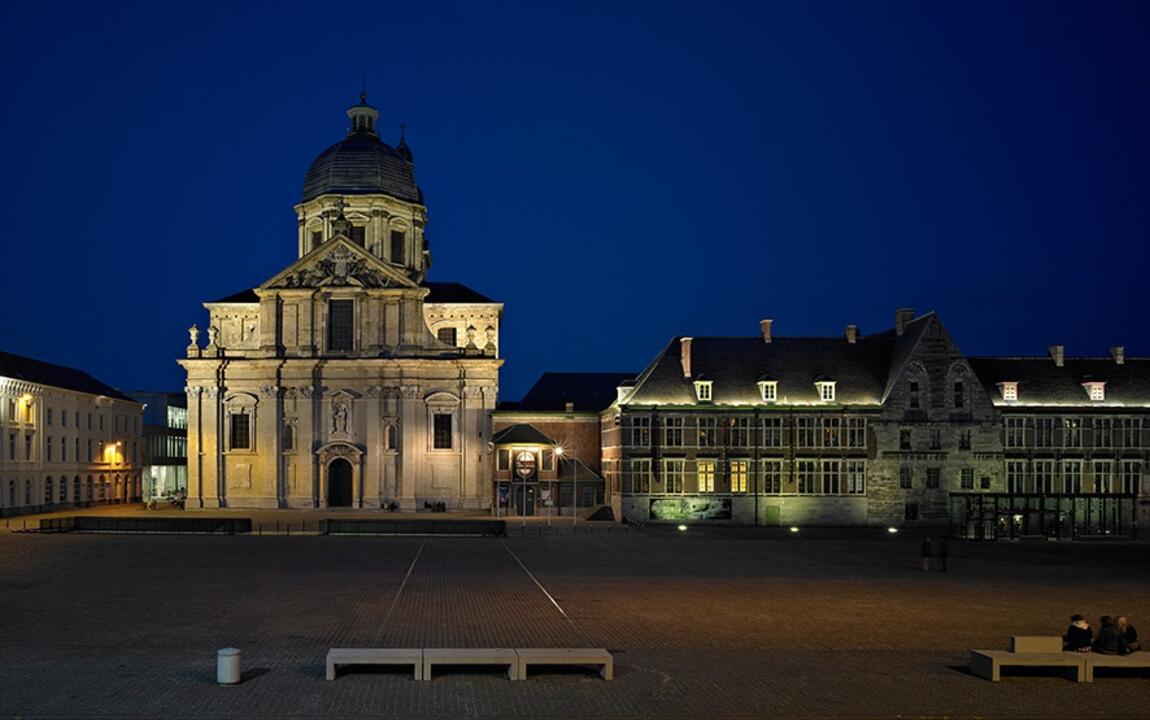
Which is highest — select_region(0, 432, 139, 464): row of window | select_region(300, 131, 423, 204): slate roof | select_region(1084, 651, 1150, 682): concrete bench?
select_region(300, 131, 423, 204): slate roof

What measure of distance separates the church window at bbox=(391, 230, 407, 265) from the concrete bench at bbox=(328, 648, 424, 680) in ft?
224

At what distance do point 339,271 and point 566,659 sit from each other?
6039 cm

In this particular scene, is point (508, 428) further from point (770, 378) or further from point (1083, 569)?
point (1083, 569)

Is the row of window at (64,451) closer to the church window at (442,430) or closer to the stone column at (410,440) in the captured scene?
the stone column at (410,440)

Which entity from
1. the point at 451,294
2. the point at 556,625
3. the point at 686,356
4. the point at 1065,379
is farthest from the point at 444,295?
the point at 556,625

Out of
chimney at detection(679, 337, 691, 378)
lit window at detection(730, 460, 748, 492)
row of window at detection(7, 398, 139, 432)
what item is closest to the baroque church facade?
row of window at detection(7, 398, 139, 432)

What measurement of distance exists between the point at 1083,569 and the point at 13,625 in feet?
113

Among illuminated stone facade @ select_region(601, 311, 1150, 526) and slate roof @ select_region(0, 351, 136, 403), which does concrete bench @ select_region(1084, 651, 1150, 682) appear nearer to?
illuminated stone facade @ select_region(601, 311, 1150, 526)

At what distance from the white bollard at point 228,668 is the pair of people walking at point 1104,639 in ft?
47.5

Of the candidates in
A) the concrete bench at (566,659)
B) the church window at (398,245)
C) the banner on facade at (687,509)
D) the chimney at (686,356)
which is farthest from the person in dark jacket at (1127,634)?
the church window at (398,245)

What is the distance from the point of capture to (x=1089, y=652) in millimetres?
20562

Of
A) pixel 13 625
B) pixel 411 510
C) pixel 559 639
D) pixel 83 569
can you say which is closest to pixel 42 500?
pixel 411 510

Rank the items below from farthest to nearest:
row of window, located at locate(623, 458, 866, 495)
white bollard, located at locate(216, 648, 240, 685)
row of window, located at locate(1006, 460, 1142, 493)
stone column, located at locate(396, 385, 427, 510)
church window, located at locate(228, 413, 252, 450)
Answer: church window, located at locate(228, 413, 252, 450) < stone column, located at locate(396, 385, 427, 510) < row of window, located at locate(1006, 460, 1142, 493) < row of window, located at locate(623, 458, 866, 495) < white bollard, located at locate(216, 648, 240, 685)

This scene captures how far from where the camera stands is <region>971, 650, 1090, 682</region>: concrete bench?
65.8ft
